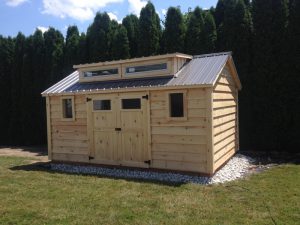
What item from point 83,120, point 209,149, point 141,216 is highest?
point 83,120

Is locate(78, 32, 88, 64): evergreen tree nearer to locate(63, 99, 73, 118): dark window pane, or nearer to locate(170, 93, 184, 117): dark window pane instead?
locate(63, 99, 73, 118): dark window pane

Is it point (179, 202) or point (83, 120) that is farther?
point (83, 120)

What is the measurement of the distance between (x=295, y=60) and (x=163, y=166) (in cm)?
579

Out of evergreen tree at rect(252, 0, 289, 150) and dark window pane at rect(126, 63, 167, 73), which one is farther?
evergreen tree at rect(252, 0, 289, 150)

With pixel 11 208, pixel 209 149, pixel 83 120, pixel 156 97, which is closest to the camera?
→ pixel 11 208

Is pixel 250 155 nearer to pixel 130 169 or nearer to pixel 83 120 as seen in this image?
pixel 130 169

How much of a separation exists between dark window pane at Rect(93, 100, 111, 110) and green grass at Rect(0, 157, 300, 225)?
210 cm

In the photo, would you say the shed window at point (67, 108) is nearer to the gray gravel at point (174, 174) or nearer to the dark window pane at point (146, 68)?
the gray gravel at point (174, 174)

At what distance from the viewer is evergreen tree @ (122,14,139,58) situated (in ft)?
48.4

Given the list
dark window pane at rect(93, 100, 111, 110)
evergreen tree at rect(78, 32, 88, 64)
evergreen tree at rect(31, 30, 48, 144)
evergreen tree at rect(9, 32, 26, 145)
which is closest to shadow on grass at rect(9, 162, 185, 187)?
dark window pane at rect(93, 100, 111, 110)

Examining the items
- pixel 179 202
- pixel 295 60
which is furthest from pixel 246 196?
pixel 295 60

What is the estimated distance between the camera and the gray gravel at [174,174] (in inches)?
324

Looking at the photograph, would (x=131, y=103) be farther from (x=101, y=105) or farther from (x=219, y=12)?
(x=219, y=12)

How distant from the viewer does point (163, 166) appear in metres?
8.85
